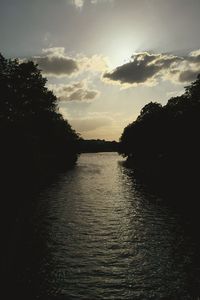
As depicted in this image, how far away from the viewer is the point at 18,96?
8912cm

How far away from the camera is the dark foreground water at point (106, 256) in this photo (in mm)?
16750

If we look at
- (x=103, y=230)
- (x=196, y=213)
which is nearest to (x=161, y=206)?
(x=196, y=213)

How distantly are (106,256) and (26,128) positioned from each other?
52.8 m

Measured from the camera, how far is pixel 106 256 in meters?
21.7

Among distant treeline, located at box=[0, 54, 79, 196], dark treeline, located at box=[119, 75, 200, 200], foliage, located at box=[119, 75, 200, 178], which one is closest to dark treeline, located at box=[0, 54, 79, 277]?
distant treeline, located at box=[0, 54, 79, 196]

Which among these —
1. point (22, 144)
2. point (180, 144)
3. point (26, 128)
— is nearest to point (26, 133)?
point (22, 144)

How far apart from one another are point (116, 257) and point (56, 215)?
14026mm

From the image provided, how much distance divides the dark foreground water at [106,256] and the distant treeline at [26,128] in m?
16.7

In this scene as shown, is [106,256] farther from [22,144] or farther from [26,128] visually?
[26,128]

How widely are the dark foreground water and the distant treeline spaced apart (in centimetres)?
1666

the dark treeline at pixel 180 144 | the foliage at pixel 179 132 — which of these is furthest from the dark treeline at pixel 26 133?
the foliage at pixel 179 132

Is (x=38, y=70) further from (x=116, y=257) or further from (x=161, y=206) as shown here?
(x=116, y=257)

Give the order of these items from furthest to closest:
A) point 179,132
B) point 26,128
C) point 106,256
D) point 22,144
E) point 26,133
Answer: point 179,132, point 26,128, point 26,133, point 22,144, point 106,256

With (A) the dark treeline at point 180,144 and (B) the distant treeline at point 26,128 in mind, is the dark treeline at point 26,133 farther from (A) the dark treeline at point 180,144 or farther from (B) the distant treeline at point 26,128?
(A) the dark treeline at point 180,144
